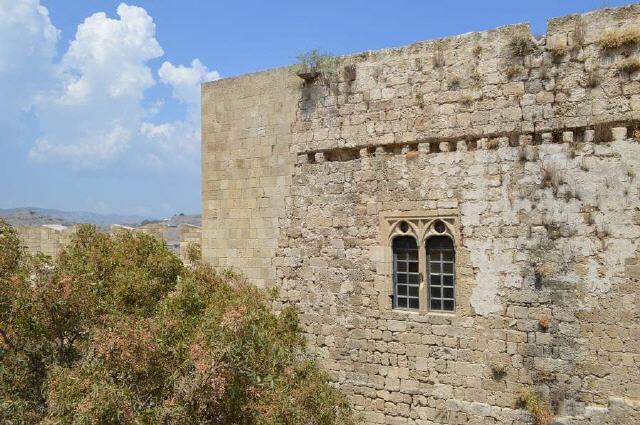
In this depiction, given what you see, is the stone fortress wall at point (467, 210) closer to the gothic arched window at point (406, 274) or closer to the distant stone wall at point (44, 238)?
the gothic arched window at point (406, 274)

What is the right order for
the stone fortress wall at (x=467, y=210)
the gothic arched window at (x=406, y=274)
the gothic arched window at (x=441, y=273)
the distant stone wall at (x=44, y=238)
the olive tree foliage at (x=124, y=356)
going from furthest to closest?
the distant stone wall at (x=44, y=238) → the gothic arched window at (x=406, y=274) → the gothic arched window at (x=441, y=273) → the stone fortress wall at (x=467, y=210) → the olive tree foliage at (x=124, y=356)

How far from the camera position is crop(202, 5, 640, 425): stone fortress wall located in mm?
8172

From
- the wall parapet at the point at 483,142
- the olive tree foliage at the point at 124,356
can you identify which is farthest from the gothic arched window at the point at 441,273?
the olive tree foliage at the point at 124,356

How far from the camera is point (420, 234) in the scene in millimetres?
9516

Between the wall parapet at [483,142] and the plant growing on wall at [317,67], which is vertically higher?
the plant growing on wall at [317,67]

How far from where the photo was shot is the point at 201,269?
424 inches

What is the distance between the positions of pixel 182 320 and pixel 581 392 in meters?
5.51

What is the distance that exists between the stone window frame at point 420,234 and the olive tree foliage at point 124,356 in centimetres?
235

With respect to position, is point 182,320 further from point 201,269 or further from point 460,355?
point 460,355

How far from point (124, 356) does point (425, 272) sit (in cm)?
509

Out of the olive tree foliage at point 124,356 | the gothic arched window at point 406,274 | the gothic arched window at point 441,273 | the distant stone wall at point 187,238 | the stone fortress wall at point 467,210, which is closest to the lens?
the olive tree foliage at point 124,356

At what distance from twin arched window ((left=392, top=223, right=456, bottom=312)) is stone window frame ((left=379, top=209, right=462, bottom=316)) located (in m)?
0.02

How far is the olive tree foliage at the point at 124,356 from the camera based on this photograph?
5.82 metres

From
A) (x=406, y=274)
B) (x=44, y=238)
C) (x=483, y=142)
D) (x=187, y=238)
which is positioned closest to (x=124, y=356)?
(x=406, y=274)
